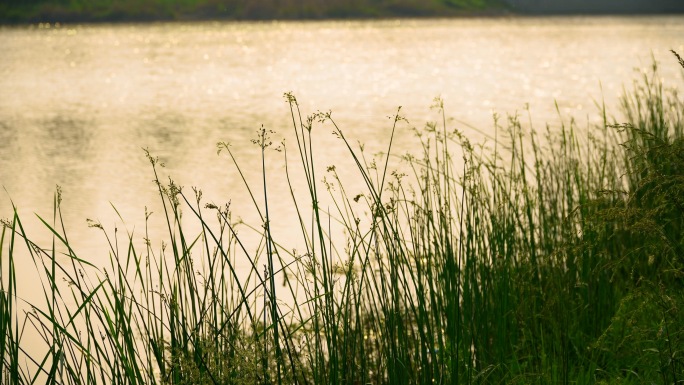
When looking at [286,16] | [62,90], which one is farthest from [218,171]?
[286,16]

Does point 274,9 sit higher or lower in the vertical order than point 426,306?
lower

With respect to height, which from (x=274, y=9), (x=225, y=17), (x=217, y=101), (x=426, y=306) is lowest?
(x=225, y=17)

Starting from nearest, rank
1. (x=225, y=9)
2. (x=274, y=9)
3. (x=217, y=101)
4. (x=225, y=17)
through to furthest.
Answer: (x=217, y=101) → (x=225, y=9) → (x=225, y=17) → (x=274, y=9)

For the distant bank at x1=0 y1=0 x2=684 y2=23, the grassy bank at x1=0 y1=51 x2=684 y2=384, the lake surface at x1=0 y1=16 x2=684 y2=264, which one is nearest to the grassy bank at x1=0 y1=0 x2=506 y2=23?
the distant bank at x1=0 y1=0 x2=684 y2=23

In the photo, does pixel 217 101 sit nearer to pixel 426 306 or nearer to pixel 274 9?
pixel 426 306

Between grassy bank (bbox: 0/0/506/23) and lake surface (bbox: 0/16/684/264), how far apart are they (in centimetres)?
2982

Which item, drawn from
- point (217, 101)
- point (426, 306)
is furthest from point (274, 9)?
point (426, 306)

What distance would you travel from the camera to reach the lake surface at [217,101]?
793cm

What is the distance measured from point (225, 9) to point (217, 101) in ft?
186

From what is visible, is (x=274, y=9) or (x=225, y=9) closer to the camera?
(x=225, y=9)

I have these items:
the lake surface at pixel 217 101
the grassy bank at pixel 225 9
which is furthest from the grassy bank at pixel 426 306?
the grassy bank at pixel 225 9

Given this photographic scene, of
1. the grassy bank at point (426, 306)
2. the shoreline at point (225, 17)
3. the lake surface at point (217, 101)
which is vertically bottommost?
the shoreline at point (225, 17)

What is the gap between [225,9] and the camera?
232 ft

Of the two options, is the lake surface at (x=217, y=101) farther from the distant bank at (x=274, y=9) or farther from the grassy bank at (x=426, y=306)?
the distant bank at (x=274, y=9)
